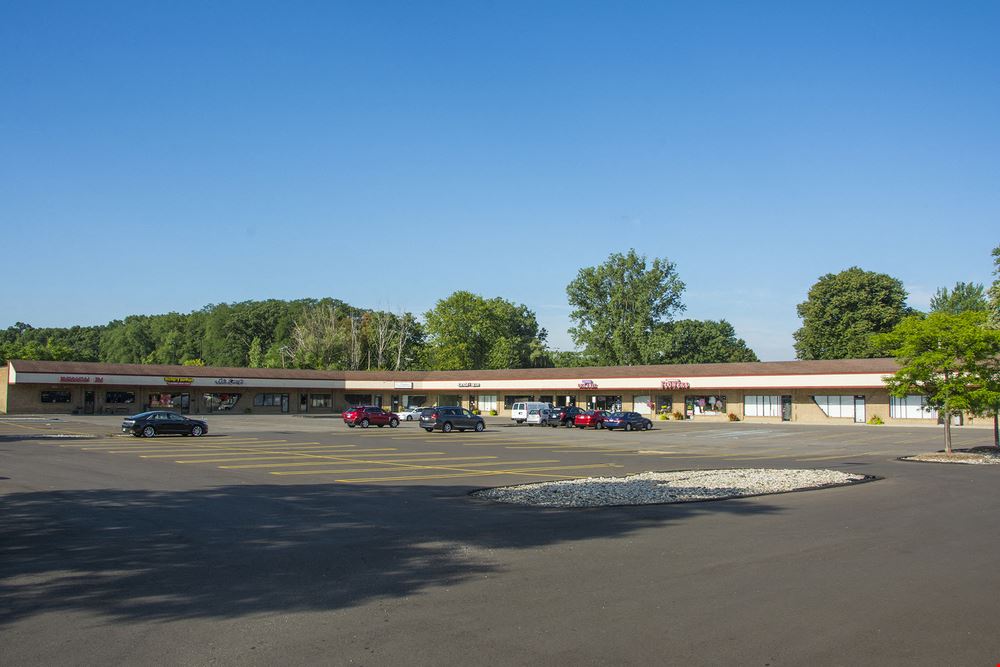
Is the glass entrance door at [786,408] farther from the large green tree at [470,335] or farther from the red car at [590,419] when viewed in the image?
the large green tree at [470,335]

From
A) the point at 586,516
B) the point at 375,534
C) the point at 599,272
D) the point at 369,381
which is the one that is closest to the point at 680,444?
the point at 586,516

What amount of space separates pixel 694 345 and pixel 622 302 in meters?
10.7

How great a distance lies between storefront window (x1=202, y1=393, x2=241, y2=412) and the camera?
75.7 meters

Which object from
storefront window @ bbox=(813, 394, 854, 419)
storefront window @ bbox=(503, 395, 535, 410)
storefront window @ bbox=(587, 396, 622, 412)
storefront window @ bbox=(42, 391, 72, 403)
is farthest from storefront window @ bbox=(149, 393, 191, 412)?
storefront window @ bbox=(813, 394, 854, 419)

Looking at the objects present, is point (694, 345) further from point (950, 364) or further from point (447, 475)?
point (447, 475)

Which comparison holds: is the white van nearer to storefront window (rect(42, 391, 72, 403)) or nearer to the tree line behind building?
the tree line behind building

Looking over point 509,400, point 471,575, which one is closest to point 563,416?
point 509,400

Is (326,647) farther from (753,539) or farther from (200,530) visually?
(753,539)

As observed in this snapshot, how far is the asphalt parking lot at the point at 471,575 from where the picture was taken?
629 centimetres

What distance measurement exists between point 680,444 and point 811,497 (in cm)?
2180

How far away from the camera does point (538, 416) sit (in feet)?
186

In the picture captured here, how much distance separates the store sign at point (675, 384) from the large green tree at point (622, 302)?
23101mm

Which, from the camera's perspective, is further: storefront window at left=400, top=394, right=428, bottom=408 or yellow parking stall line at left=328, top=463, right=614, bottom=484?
storefront window at left=400, top=394, right=428, bottom=408

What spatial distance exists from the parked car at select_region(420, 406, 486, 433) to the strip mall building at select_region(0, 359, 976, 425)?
2475cm
